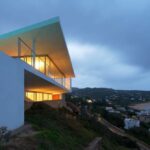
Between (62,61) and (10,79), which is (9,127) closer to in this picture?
(10,79)

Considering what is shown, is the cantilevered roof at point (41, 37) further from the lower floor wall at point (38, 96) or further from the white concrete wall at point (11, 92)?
the lower floor wall at point (38, 96)

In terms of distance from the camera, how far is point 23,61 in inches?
512

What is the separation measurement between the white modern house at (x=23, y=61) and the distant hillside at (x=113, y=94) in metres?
Answer: 78.8

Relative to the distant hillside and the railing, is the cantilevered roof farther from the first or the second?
the distant hillside

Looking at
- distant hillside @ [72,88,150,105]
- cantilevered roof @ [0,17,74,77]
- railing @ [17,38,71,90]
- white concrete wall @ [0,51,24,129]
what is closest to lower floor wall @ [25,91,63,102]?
railing @ [17,38,71,90]

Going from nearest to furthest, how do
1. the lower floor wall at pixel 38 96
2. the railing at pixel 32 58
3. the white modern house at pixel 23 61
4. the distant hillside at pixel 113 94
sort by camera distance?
the white modern house at pixel 23 61, the railing at pixel 32 58, the lower floor wall at pixel 38 96, the distant hillside at pixel 113 94

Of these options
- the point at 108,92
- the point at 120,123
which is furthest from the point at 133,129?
the point at 108,92

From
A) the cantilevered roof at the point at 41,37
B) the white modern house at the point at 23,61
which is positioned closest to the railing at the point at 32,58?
the white modern house at the point at 23,61

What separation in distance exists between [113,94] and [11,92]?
11400 centimetres

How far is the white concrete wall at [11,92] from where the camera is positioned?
10.3m

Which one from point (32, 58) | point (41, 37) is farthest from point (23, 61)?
point (41, 37)

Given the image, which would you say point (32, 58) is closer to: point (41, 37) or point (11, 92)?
point (41, 37)

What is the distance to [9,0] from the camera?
2022 cm

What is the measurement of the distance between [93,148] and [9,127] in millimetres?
4023
